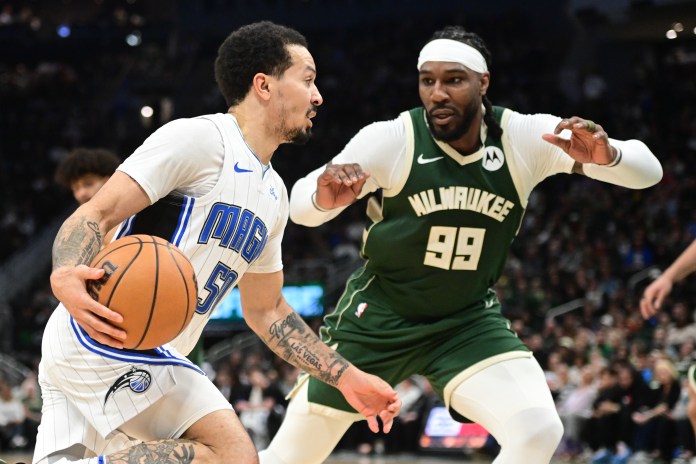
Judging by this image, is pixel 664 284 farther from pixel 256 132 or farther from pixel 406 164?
pixel 256 132

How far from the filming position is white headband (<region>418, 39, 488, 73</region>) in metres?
5.31

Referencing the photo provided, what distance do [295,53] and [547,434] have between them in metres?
1.99

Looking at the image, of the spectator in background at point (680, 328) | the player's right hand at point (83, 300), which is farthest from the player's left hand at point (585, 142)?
the spectator in background at point (680, 328)

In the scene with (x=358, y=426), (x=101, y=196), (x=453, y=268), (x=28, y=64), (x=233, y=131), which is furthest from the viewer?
(x=28, y=64)

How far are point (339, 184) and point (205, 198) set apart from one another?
79 cm

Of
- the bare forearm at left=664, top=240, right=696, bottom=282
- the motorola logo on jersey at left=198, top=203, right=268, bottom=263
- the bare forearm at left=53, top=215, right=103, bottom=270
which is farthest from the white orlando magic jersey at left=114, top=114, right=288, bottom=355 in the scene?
the bare forearm at left=664, top=240, right=696, bottom=282

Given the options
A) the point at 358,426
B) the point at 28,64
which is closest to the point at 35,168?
the point at 28,64

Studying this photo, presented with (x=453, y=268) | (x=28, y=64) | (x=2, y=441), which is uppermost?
(x=28, y=64)

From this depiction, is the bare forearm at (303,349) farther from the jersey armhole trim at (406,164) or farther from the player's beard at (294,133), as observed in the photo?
the jersey armhole trim at (406,164)

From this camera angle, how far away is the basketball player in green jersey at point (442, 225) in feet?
17.1

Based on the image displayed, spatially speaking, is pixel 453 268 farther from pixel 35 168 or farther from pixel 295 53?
pixel 35 168

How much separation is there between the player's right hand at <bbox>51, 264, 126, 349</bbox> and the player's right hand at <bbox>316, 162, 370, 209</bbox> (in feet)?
4.65

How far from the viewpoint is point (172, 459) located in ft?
12.4

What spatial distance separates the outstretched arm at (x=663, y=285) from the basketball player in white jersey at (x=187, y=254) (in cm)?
176
